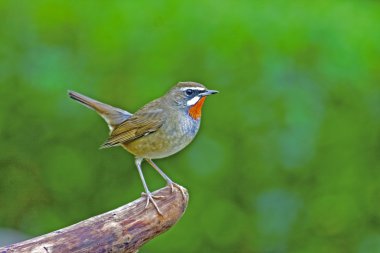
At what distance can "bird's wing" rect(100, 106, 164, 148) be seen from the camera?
18.0 ft

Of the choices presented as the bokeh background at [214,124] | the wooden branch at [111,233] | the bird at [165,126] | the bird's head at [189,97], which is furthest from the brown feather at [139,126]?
the bokeh background at [214,124]

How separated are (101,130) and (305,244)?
1.59 m

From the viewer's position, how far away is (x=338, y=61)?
6.93 m

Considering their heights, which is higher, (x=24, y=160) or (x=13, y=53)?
(x=13, y=53)

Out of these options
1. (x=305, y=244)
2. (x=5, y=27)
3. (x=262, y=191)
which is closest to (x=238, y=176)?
(x=262, y=191)

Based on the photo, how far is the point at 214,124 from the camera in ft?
22.3

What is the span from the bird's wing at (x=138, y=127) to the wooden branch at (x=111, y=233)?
51 cm

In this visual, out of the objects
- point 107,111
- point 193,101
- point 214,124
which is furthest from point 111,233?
point 214,124

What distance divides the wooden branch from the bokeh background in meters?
1.76

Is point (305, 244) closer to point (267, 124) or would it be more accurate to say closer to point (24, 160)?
point (267, 124)

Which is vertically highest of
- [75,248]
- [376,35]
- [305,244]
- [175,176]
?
[376,35]

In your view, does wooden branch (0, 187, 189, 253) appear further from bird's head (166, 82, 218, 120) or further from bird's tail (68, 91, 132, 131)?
bird's tail (68, 91, 132, 131)

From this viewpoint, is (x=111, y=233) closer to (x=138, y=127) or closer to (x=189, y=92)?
(x=138, y=127)

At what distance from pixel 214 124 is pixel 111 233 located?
233 centimetres
